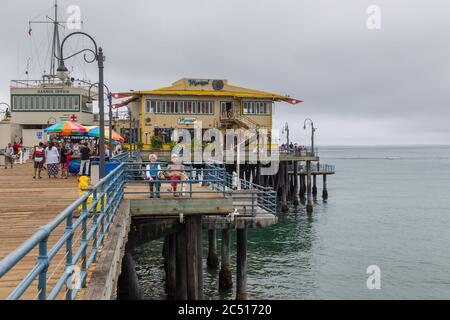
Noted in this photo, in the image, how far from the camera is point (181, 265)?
14812 mm

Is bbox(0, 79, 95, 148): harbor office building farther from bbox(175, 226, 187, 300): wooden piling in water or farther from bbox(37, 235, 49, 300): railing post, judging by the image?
bbox(37, 235, 49, 300): railing post

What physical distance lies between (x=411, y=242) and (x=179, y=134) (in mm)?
25126

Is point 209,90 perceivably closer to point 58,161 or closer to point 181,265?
point 58,161

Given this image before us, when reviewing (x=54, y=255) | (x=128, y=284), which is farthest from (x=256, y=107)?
(x=54, y=255)

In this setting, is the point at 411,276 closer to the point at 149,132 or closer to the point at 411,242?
the point at 411,242

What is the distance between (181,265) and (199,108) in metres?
36.2

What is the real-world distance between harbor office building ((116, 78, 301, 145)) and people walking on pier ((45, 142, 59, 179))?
2725cm

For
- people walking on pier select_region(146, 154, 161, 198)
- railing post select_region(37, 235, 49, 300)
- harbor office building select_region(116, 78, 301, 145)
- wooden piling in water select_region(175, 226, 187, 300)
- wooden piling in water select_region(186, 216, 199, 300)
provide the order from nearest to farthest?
railing post select_region(37, 235, 49, 300), people walking on pier select_region(146, 154, 161, 198), wooden piling in water select_region(186, 216, 199, 300), wooden piling in water select_region(175, 226, 187, 300), harbor office building select_region(116, 78, 301, 145)

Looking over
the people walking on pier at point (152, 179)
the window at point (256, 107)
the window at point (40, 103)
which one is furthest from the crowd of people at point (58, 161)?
the window at point (256, 107)

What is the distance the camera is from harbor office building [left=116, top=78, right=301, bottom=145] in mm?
49219

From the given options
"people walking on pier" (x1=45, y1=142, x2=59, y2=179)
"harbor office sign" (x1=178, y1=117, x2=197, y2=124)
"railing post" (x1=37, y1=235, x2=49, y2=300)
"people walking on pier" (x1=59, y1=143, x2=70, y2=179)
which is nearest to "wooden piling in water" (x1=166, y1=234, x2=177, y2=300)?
"people walking on pier" (x1=59, y1=143, x2=70, y2=179)
